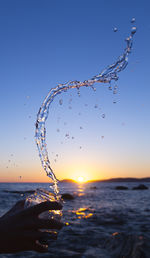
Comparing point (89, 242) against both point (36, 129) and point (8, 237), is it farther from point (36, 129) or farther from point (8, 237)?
point (8, 237)

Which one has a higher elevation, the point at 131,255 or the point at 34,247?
the point at 34,247

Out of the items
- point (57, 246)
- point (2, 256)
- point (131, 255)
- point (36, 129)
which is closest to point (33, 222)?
point (36, 129)

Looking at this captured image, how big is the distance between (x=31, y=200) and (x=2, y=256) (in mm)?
4964

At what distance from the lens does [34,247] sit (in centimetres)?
130

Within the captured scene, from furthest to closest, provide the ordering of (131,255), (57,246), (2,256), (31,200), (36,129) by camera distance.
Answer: (57,246)
(2,256)
(131,255)
(36,129)
(31,200)

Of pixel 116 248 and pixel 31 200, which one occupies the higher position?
pixel 31 200

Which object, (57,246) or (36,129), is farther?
(57,246)

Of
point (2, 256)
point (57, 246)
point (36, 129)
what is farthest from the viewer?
point (57, 246)

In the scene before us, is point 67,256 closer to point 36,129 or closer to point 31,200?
point 36,129

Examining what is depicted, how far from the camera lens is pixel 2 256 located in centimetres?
561

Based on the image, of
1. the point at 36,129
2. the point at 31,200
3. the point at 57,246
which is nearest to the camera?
the point at 31,200

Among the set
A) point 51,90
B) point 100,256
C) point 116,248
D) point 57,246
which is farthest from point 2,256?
point 51,90

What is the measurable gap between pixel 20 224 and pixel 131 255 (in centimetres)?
497

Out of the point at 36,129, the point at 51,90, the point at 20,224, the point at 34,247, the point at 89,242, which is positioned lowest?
the point at 89,242
